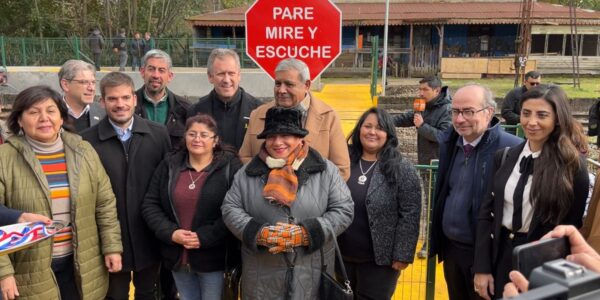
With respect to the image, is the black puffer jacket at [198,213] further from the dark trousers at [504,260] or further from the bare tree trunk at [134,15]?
the bare tree trunk at [134,15]

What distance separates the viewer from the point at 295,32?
156 inches

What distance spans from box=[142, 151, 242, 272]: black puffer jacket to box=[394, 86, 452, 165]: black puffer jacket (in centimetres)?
299

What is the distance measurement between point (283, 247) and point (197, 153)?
35.0 inches

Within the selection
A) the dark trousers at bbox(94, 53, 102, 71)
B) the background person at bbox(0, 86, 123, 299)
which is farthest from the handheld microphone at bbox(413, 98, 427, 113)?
the dark trousers at bbox(94, 53, 102, 71)

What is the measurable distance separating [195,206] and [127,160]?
1.95 ft

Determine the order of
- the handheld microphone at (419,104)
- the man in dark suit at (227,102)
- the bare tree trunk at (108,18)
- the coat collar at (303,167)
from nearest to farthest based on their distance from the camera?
the coat collar at (303,167) < the man in dark suit at (227,102) < the handheld microphone at (419,104) < the bare tree trunk at (108,18)

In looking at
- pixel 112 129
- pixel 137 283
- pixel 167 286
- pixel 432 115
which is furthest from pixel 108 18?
pixel 137 283

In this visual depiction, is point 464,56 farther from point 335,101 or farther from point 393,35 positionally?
point 335,101

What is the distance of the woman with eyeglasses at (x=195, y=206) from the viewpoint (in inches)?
123

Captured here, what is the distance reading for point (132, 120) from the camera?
3.33m

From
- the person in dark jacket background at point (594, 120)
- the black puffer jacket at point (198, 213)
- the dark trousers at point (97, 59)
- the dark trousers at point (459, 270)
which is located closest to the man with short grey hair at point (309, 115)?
the black puffer jacket at point (198, 213)

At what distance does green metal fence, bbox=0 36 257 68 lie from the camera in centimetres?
1867

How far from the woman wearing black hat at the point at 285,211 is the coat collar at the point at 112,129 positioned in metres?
0.84

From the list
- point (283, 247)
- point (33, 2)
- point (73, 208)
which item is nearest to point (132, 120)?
point (73, 208)
